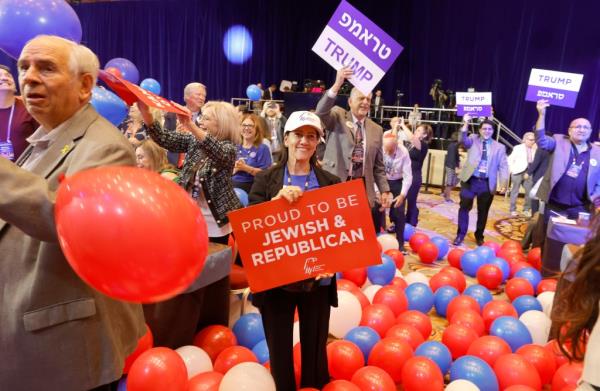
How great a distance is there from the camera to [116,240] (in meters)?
0.96

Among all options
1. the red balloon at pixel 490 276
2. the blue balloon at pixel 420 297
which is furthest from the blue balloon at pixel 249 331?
the red balloon at pixel 490 276

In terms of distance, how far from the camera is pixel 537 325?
10.5 ft

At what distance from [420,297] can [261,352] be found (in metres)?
1.47

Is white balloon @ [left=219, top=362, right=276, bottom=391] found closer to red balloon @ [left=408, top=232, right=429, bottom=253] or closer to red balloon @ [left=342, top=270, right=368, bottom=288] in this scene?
red balloon @ [left=342, top=270, right=368, bottom=288]

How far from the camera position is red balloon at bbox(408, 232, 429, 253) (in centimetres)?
538

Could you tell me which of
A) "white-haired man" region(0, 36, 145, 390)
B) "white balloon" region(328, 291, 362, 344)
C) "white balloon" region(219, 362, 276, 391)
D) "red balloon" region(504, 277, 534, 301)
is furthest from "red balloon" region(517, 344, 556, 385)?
"white-haired man" region(0, 36, 145, 390)

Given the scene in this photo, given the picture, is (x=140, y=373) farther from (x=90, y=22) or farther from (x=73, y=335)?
(x=90, y=22)

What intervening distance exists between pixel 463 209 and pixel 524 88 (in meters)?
8.34

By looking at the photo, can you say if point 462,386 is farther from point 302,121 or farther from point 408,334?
point 302,121

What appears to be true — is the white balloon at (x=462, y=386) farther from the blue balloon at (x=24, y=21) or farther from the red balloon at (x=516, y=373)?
the blue balloon at (x=24, y=21)

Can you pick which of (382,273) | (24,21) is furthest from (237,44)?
(382,273)

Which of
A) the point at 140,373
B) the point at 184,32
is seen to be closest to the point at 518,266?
the point at 140,373

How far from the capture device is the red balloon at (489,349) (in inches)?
110

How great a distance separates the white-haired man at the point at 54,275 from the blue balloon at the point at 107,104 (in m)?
2.46
